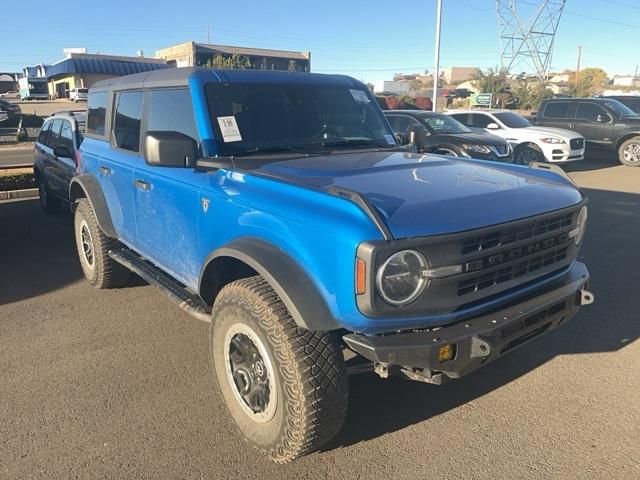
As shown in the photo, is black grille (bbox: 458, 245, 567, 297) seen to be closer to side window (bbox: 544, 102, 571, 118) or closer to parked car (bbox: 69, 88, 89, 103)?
side window (bbox: 544, 102, 571, 118)

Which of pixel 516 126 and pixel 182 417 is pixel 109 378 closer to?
pixel 182 417

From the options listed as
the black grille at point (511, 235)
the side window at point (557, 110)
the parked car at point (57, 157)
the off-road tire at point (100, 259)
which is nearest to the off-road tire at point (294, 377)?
the black grille at point (511, 235)

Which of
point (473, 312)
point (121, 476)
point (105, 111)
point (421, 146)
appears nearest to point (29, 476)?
point (121, 476)

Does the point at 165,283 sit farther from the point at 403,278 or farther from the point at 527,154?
the point at 527,154

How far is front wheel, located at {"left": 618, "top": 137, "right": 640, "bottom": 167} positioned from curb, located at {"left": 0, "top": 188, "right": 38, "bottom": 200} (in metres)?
15.5

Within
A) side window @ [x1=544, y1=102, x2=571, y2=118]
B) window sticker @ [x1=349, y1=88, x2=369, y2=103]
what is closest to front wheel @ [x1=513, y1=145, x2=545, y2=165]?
side window @ [x1=544, y1=102, x2=571, y2=118]

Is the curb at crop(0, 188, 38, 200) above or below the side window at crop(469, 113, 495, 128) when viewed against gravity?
below

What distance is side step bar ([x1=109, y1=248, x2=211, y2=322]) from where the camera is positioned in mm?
3407

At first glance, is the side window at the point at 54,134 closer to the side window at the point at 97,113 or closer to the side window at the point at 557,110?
the side window at the point at 97,113

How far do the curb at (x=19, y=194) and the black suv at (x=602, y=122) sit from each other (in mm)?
14511

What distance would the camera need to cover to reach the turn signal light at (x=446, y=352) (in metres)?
2.37

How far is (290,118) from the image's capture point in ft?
12.4

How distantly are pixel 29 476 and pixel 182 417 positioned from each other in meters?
0.83

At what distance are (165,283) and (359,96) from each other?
7.13 ft
